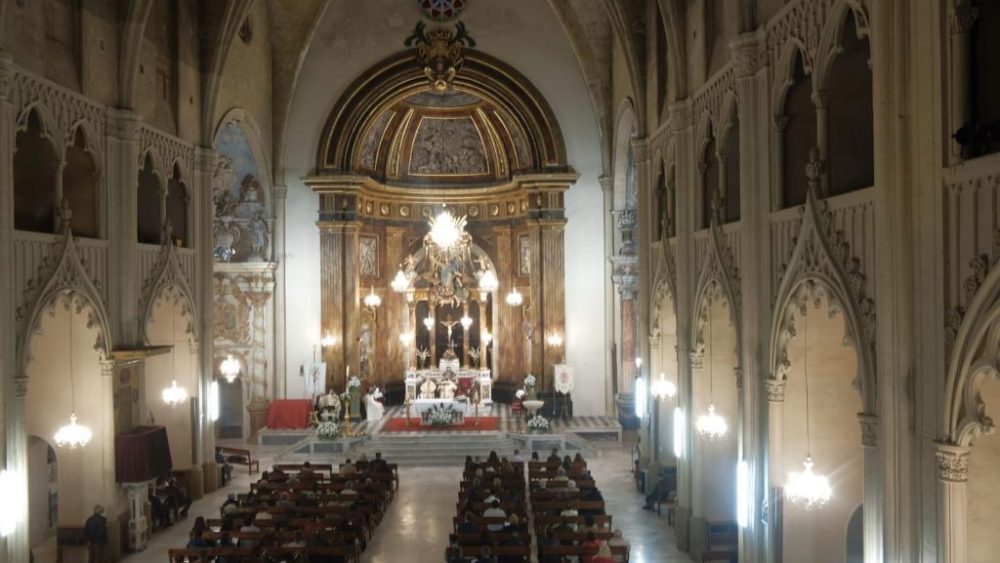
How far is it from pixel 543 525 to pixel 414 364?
19.7 meters

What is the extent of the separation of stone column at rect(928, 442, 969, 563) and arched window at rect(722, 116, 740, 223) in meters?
8.11

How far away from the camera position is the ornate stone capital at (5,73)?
14789 mm

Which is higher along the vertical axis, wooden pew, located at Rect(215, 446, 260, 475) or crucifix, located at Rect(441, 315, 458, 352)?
crucifix, located at Rect(441, 315, 458, 352)

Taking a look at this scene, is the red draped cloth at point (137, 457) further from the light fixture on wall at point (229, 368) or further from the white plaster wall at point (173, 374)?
the light fixture on wall at point (229, 368)

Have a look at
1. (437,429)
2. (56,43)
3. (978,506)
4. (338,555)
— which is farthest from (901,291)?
(437,429)

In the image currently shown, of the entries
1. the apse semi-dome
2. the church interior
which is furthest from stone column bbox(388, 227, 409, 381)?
the apse semi-dome

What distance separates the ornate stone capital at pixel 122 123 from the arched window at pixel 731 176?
44.1ft

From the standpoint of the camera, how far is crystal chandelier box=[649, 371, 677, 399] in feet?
69.7

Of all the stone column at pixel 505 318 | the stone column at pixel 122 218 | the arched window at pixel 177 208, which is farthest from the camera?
the stone column at pixel 505 318

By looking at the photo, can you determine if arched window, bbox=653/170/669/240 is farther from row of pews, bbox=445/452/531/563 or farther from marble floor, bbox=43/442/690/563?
row of pews, bbox=445/452/531/563

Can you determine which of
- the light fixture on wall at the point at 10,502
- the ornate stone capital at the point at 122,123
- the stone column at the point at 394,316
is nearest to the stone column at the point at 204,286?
the ornate stone capital at the point at 122,123

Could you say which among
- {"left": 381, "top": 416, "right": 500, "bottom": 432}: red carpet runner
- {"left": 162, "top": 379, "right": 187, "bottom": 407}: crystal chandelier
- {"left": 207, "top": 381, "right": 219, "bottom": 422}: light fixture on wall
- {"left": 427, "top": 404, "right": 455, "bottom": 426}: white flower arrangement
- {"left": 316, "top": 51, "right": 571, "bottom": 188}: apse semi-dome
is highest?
{"left": 316, "top": 51, "right": 571, "bottom": 188}: apse semi-dome

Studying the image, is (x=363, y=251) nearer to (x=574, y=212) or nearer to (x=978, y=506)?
(x=574, y=212)

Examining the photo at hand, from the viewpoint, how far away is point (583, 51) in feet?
107
